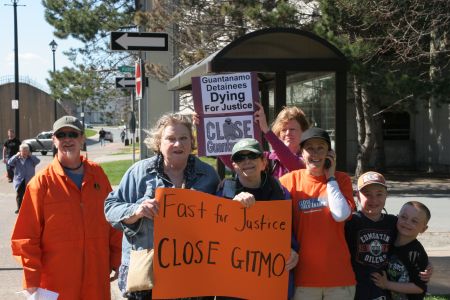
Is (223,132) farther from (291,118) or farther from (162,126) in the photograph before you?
(162,126)

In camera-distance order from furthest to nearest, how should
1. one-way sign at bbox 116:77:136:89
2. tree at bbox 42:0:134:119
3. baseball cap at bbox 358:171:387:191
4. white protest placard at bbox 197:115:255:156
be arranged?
tree at bbox 42:0:134:119, one-way sign at bbox 116:77:136:89, white protest placard at bbox 197:115:255:156, baseball cap at bbox 358:171:387:191

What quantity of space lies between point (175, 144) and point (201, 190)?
34 cm

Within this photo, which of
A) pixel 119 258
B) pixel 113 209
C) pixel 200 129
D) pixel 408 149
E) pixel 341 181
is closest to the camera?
pixel 113 209

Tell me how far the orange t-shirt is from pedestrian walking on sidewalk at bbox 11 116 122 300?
4.43 feet

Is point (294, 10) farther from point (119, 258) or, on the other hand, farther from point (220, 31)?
point (119, 258)

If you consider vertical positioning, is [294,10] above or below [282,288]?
above

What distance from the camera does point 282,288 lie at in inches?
138

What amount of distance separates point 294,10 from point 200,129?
10.4 metres

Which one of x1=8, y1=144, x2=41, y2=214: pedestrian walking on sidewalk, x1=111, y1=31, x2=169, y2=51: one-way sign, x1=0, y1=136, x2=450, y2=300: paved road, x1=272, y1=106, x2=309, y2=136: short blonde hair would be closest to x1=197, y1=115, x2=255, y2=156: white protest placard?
x1=272, y1=106, x2=309, y2=136: short blonde hair

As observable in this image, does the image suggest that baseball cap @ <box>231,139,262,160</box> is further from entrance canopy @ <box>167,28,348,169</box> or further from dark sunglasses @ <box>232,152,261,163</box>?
entrance canopy @ <box>167,28,348,169</box>

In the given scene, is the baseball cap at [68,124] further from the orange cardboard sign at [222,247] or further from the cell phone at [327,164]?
the cell phone at [327,164]

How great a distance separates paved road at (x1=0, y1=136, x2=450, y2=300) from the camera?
6.64 m

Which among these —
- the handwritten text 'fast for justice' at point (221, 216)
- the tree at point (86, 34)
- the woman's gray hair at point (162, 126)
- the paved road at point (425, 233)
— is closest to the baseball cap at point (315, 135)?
the handwritten text 'fast for justice' at point (221, 216)

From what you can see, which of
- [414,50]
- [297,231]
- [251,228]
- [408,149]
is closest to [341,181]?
[297,231]
